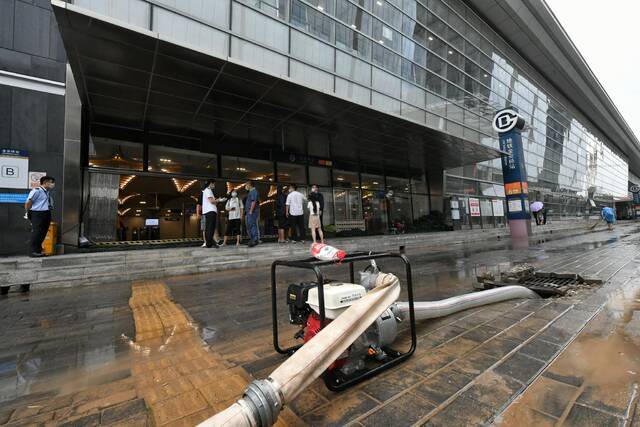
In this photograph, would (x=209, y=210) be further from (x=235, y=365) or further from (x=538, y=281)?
(x=538, y=281)

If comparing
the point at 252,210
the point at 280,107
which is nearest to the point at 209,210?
the point at 252,210

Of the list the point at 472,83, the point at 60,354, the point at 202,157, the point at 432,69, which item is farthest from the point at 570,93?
the point at 60,354

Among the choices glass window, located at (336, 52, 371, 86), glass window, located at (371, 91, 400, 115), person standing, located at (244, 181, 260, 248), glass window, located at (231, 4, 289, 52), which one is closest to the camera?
glass window, located at (231, 4, 289, 52)

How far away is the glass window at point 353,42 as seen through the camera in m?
11.1

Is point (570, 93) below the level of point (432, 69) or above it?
above

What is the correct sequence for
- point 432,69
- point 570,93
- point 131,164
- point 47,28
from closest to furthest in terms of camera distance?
point 47,28 → point 131,164 → point 432,69 → point 570,93

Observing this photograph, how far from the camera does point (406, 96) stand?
13609 mm

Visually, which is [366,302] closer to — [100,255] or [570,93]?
[100,255]

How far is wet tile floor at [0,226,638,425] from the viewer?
1.68 meters

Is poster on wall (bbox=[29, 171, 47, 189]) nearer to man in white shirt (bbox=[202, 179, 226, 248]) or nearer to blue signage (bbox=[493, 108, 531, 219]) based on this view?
man in white shirt (bbox=[202, 179, 226, 248])

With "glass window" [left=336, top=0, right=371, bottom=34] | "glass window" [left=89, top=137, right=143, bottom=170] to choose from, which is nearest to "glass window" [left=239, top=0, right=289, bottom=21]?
"glass window" [left=336, top=0, right=371, bottom=34]

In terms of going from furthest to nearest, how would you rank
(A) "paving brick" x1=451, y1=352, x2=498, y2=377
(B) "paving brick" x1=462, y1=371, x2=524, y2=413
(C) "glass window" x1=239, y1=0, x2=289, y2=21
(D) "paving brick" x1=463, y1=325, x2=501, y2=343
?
1. (C) "glass window" x1=239, y1=0, x2=289, y2=21
2. (D) "paving brick" x1=463, y1=325, x2=501, y2=343
3. (A) "paving brick" x1=451, y1=352, x2=498, y2=377
4. (B) "paving brick" x1=462, y1=371, x2=524, y2=413

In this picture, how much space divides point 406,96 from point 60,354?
14.6 meters

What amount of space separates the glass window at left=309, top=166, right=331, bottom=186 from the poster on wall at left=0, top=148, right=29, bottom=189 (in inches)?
407
